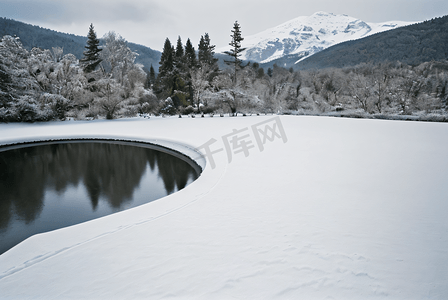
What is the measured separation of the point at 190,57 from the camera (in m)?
33.8

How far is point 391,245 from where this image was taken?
2.82 metres

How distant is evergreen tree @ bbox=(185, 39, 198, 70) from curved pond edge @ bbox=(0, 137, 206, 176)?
19726 millimetres

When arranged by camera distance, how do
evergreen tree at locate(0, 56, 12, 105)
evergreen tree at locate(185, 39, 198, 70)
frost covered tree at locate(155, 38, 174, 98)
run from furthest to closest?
evergreen tree at locate(185, 39, 198, 70) < frost covered tree at locate(155, 38, 174, 98) < evergreen tree at locate(0, 56, 12, 105)

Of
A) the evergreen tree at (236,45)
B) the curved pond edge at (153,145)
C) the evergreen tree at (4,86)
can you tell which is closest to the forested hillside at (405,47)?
the evergreen tree at (236,45)

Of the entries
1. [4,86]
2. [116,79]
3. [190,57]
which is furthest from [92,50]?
[190,57]

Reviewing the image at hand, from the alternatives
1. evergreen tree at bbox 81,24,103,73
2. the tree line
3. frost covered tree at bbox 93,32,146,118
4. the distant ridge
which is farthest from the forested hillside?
the distant ridge

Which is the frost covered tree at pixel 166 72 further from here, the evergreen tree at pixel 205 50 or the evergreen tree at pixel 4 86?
the evergreen tree at pixel 4 86

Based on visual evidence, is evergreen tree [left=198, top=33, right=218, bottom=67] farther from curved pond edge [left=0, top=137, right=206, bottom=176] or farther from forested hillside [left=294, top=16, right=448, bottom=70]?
→ forested hillside [left=294, top=16, right=448, bottom=70]

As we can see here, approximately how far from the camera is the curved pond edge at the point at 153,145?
371 inches

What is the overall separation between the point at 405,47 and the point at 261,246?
59.4 m

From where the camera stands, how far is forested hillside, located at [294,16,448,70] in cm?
4081

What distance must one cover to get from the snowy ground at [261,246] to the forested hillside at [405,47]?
149 ft

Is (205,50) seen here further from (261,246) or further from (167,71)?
(261,246)

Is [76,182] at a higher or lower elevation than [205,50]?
lower
